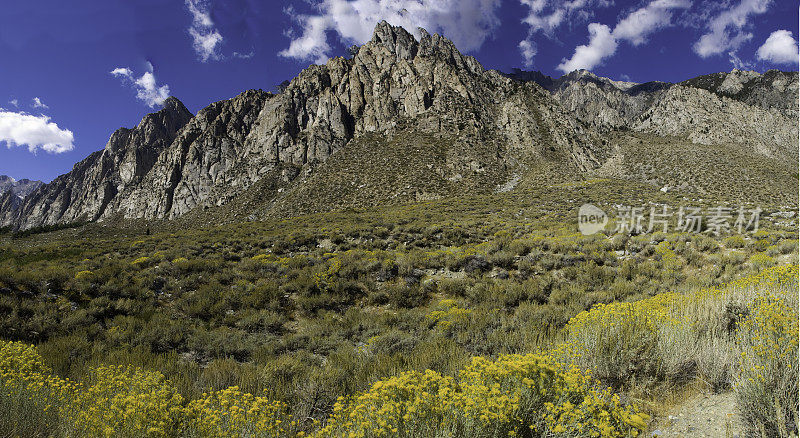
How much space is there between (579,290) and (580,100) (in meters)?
135

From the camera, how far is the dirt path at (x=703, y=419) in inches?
107

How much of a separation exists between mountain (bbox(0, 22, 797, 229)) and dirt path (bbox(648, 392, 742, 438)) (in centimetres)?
Result: 3891

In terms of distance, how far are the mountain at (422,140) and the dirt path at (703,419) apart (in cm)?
3891

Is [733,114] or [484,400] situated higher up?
[733,114]

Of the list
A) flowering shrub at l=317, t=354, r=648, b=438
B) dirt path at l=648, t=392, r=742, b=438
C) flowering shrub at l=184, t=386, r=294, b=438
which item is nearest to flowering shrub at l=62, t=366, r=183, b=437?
flowering shrub at l=184, t=386, r=294, b=438

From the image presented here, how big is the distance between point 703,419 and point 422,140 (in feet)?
186

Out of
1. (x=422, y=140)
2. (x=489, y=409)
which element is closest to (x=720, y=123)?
(x=422, y=140)

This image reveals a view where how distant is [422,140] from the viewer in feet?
188

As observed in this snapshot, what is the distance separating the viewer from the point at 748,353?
10.4 feet

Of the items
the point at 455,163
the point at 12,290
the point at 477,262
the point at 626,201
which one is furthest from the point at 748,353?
the point at 455,163

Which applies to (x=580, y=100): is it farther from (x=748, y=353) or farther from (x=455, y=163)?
(x=748, y=353)

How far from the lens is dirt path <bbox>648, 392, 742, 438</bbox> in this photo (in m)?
2.73

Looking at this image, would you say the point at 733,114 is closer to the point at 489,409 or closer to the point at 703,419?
the point at 703,419

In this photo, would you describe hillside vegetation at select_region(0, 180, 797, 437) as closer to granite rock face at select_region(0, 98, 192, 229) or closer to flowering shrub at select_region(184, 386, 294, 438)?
flowering shrub at select_region(184, 386, 294, 438)
